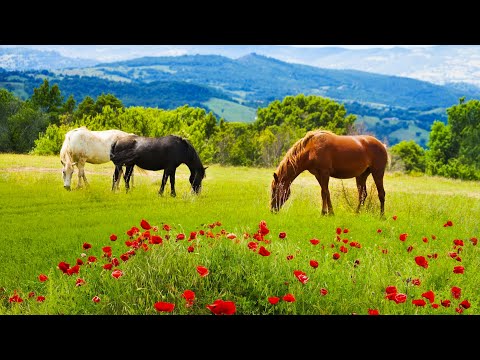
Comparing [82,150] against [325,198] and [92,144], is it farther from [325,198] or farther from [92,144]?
[325,198]

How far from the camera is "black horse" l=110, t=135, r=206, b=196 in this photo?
6.55 m

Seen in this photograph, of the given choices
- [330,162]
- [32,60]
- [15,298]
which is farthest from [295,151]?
[15,298]

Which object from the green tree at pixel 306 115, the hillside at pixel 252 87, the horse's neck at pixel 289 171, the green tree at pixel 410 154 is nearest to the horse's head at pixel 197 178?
the hillside at pixel 252 87

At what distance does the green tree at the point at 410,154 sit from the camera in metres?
6.69

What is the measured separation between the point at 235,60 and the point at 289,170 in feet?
4.97

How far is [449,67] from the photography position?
6.53m

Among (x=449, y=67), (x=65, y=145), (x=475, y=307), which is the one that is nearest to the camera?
(x=475, y=307)

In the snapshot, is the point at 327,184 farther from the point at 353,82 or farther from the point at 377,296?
the point at 377,296

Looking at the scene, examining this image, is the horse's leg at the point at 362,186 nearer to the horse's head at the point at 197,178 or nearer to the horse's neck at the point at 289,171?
the horse's neck at the point at 289,171

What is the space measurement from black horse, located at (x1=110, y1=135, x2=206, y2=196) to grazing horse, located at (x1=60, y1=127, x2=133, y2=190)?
0.16 m

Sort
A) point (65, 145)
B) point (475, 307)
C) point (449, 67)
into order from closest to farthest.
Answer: point (475, 307) → point (65, 145) → point (449, 67)

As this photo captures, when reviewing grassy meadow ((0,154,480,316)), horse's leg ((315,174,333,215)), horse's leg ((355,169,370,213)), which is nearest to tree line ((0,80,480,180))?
grassy meadow ((0,154,480,316))

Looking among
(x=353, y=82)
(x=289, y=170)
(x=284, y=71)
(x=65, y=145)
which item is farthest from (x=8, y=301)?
(x=353, y=82)

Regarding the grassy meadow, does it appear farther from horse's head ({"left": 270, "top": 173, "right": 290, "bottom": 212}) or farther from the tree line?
the tree line
